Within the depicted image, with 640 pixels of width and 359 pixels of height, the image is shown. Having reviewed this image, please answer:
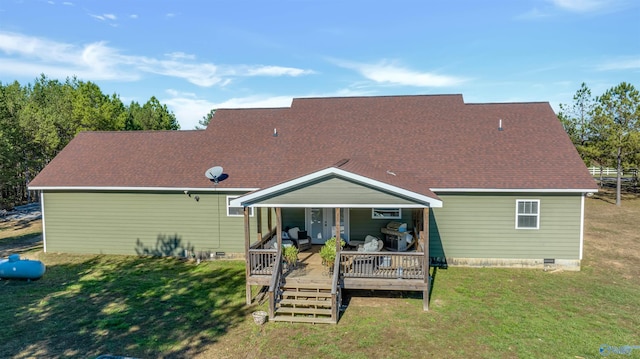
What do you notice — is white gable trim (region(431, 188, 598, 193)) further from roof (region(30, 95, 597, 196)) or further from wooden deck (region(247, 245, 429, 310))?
wooden deck (region(247, 245, 429, 310))

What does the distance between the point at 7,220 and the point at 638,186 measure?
1932 inches

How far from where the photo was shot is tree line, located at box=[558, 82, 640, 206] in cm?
2527

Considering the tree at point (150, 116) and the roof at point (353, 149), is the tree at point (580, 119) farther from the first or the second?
the tree at point (150, 116)

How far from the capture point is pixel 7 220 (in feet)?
70.2

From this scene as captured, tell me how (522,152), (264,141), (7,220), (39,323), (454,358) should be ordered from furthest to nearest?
(7,220) < (264,141) < (522,152) < (39,323) < (454,358)

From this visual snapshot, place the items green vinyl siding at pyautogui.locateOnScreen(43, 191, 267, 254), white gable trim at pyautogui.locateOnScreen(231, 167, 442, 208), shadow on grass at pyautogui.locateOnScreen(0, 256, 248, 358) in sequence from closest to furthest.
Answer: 1. shadow on grass at pyautogui.locateOnScreen(0, 256, 248, 358)
2. white gable trim at pyautogui.locateOnScreen(231, 167, 442, 208)
3. green vinyl siding at pyautogui.locateOnScreen(43, 191, 267, 254)

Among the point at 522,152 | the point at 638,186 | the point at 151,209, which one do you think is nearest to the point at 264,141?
the point at 151,209

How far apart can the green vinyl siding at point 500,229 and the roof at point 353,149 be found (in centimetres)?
59

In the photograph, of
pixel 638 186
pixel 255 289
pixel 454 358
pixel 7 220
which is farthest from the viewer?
pixel 638 186

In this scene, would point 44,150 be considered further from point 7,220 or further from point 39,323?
point 39,323

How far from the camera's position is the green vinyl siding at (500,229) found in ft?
39.8

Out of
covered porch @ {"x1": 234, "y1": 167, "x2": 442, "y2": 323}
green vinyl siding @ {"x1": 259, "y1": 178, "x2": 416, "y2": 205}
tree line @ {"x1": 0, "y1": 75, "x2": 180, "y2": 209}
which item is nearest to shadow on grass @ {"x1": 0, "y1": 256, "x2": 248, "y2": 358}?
covered porch @ {"x1": 234, "y1": 167, "x2": 442, "y2": 323}

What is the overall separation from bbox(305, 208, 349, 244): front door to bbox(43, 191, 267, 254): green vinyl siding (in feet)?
5.72

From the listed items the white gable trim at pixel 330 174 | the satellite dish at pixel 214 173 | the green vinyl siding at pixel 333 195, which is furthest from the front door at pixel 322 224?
the white gable trim at pixel 330 174
